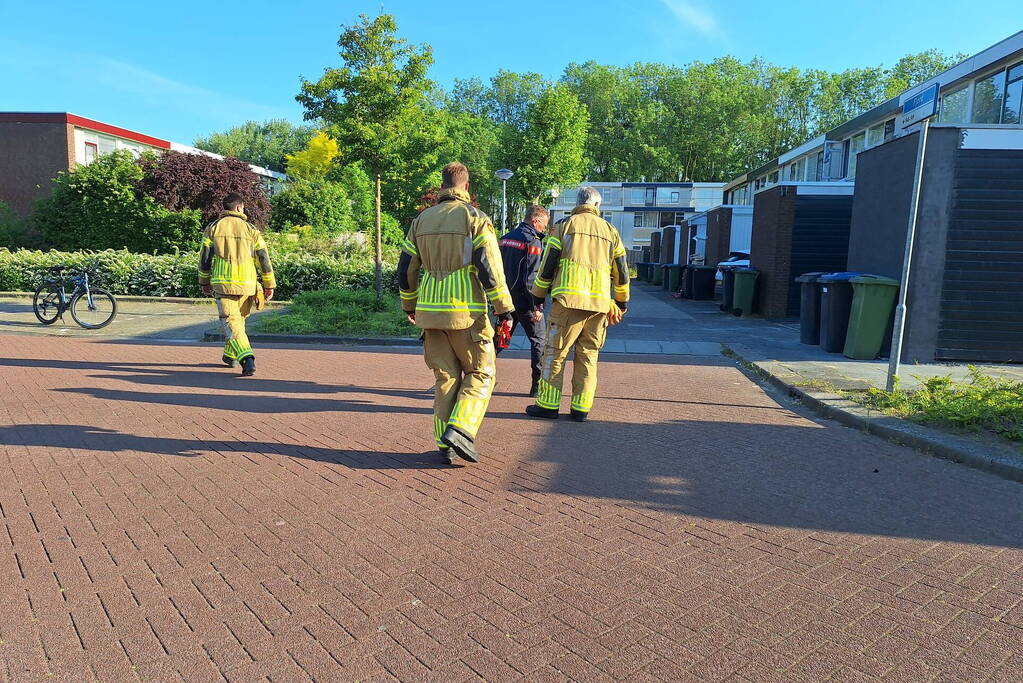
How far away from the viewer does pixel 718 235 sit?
82.7 feet

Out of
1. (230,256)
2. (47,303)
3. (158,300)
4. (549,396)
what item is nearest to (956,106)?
(549,396)

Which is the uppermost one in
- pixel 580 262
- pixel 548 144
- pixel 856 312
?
pixel 548 144

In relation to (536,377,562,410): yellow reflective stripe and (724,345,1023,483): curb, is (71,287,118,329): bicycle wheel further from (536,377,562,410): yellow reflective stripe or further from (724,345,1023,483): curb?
(724,345,1023,483): curb

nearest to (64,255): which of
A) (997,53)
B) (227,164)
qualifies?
(227,164)

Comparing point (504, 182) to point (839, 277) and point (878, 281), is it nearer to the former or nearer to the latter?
point (839, 277)

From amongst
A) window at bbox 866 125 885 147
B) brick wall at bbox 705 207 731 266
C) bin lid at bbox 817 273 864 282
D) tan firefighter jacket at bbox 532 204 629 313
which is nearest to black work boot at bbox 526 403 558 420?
tan firefighter jacket at bbox 532 204 629 313

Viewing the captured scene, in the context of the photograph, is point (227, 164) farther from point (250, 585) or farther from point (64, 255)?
point (250, 585)

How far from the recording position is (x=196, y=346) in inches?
419

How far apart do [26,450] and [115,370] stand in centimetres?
358

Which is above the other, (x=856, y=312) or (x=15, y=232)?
(x=15, y=232)

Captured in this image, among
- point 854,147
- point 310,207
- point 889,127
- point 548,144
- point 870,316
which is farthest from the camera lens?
point 548,144

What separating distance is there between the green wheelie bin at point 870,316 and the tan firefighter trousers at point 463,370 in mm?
6788

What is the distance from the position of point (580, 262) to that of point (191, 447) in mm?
3261

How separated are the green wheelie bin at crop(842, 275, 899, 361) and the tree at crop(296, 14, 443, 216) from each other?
8248 mm
